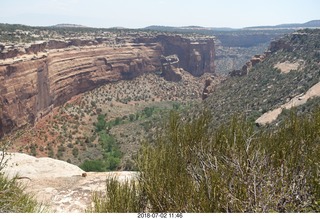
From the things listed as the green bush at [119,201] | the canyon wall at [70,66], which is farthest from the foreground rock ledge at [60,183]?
the canyon wall at [70,66]

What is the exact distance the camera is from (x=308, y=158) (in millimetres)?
7273

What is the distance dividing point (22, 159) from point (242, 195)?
12206mm

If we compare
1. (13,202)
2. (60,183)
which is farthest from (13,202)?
(60,183)

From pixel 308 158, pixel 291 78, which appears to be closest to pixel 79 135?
pixel 291 78

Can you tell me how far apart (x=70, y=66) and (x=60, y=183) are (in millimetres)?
52887

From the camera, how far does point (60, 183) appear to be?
1114 centimetres

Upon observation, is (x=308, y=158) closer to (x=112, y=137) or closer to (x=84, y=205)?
(x=84, y=205)

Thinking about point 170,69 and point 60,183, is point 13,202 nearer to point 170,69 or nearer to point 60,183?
point 60,183

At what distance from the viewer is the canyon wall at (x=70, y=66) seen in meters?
41.1

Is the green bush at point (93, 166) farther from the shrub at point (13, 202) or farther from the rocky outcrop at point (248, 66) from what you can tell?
the rocky outcrop at point (248, 66)

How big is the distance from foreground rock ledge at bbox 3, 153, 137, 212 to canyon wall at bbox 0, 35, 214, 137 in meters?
28.7

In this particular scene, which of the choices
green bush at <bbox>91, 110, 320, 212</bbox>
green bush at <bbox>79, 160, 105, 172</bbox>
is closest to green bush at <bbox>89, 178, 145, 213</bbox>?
green bush at <bbox>91, 110, 320, 212</bbox>

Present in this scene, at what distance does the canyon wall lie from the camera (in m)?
41.1

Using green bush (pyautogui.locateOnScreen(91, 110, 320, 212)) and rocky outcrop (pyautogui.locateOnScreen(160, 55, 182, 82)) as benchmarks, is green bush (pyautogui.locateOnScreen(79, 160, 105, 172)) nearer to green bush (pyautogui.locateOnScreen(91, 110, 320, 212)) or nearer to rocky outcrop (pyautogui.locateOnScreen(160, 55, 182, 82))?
green bush (pyautogui.locateOnScreen(91, 110, 320, 212))
